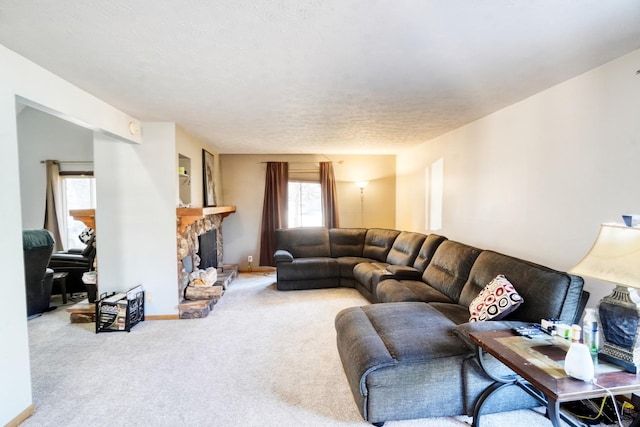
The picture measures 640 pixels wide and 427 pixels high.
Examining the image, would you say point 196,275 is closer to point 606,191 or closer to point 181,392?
point 181,392

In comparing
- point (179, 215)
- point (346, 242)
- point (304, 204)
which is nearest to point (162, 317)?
point (179, 215)

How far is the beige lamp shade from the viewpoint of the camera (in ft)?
4.31

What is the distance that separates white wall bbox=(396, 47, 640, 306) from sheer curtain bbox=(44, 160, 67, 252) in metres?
6.79

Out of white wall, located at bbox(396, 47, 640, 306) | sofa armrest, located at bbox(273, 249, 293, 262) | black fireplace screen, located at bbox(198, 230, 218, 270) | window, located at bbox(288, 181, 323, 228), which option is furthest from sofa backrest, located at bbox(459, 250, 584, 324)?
window, located at bbox(288, 181, 323, 228)

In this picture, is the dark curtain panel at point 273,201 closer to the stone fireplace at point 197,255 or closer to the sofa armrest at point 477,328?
the stone fireplace at point 197,255

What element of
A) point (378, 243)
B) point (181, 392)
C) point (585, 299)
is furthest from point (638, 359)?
point (378, 243)

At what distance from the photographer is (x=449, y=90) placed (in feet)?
8.18

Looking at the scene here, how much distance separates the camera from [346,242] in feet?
17.9

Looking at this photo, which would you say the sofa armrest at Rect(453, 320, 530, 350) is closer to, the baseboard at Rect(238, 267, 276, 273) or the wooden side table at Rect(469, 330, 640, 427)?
the wooden side table at Rect(469, 330, 640, 427)

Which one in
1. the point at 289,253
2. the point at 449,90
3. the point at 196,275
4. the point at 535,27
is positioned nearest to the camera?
the point at 535,27

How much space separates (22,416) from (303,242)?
3899mm

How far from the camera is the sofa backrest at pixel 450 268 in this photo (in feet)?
9.69

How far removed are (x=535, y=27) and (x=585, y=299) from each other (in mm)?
1764

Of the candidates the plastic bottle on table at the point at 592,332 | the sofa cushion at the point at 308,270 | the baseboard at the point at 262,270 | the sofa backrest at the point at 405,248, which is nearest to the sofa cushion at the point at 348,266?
the sofa cushion at the point at 308,270
